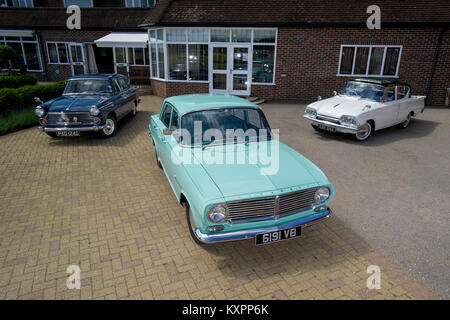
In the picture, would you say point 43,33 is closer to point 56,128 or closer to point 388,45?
point 56,128

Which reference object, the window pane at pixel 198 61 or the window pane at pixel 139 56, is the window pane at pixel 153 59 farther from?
Result: the window pane at pixel 139 56

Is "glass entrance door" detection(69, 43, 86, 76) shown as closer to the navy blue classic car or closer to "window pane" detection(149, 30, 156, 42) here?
"window pane" detection(149, 30, 156, 42)

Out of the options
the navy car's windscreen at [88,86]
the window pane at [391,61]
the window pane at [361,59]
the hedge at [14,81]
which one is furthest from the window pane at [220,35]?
the hedge at [14,81]

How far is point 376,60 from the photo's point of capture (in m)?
13.5

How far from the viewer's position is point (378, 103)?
8836mm

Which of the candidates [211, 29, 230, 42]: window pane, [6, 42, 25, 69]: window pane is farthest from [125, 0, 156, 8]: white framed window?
[211, 29, 230, 42]: window pane

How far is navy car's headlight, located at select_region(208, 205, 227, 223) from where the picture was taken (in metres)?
3.42

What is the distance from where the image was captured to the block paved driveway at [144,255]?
133 inches

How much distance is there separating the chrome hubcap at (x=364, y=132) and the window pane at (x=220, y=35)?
→ 27.0 feet

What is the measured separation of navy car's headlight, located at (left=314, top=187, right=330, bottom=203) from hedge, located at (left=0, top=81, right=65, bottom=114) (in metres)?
10.5

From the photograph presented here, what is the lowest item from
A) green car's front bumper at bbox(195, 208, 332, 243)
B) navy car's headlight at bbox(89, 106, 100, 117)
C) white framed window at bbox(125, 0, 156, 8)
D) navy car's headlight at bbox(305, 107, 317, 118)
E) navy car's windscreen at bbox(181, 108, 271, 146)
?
green car's front bumper at bbox(195, 208, 332, 243)

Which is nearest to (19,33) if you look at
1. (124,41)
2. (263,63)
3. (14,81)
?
(14,81)

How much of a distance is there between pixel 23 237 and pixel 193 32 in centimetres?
1234

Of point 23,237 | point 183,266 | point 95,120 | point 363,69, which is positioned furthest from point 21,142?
point 363,69
